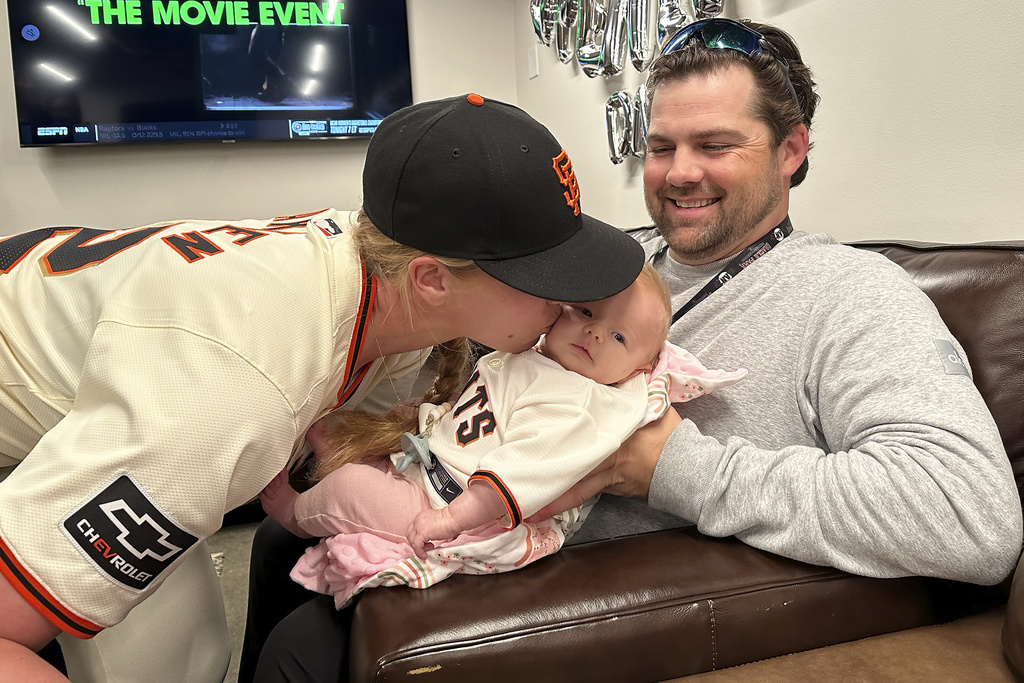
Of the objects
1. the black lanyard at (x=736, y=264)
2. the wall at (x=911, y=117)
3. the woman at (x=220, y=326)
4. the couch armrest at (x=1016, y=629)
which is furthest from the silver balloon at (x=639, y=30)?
the couch armrest at (x=1016, y=629)

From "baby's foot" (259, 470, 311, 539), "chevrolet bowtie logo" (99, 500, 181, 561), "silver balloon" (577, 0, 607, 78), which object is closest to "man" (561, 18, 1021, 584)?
"baby's foot" (259, 470, 311, 539)

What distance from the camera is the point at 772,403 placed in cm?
126

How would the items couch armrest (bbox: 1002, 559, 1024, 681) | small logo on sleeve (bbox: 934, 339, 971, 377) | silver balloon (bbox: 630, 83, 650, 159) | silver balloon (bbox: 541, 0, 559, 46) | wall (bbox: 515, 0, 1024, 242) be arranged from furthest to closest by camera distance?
1. silver balloon (bbox: 541, 0, 559, 46)
2. silver balloon (bbox: 630, 83, 650, 159)
3. wall (bbox: 515, 0, 1024, 242)
4. small logo on sleeve (bbox: 934, 339, 971, 377)
5. couch armrest (bbox: 1002, 559, 1024, 681)

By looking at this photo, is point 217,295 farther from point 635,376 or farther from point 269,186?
point 269,186

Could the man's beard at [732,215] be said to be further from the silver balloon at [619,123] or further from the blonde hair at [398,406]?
the silver balloon at [619,123]

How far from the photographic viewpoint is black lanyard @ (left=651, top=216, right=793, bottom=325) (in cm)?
144

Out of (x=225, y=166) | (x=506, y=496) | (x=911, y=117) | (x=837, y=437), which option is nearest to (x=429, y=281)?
(x=506, y=496)

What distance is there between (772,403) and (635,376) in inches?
9.8

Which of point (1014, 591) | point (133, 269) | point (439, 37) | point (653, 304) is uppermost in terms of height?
point (439, 37)

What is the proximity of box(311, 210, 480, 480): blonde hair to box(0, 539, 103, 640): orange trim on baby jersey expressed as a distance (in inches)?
18.1

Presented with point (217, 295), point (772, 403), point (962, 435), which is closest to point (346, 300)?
point (217, 295)

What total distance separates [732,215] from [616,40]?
142cm

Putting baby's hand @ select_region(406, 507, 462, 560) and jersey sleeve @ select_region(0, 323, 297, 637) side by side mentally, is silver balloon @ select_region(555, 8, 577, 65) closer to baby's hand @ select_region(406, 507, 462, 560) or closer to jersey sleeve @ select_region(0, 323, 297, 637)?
baby's hand @ select_region(406, 507, 462, 560)

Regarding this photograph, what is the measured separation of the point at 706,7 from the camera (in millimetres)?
2105
